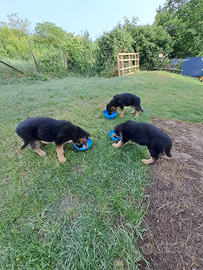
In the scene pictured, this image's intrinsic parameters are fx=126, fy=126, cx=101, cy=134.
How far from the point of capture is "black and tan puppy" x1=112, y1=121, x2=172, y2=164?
2668 millimetres

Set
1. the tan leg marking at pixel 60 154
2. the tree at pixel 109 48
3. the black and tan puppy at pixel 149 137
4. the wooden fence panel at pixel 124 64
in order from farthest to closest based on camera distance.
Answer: the tree at pixel 109 48, the wooden fence panel at pixel 124 64, the tan leg marking at pixel 60 154, the black and tan puppy at pixel 149 137

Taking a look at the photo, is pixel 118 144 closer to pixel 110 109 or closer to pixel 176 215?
pixel 176 215

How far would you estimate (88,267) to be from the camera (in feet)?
5.07

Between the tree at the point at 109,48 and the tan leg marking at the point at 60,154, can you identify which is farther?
the tree at the point at 109,48

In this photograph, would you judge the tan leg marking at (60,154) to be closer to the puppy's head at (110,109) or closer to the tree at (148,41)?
the puppy's head at (110,109)

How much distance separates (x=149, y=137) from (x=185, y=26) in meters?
36.2

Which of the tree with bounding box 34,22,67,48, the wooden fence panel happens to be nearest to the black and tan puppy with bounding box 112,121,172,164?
the wooden fence panel

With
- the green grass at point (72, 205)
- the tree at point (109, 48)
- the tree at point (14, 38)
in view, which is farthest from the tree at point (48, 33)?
the green grass at point (72, 205)

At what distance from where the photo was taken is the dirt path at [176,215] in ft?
5.56

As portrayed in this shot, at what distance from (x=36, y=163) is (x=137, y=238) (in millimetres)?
2605

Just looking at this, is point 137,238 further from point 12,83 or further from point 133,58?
point 133,58

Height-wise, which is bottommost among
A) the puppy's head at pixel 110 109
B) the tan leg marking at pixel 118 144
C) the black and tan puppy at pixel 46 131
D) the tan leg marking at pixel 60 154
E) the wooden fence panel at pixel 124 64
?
the tan leg marking at pixel 118 144

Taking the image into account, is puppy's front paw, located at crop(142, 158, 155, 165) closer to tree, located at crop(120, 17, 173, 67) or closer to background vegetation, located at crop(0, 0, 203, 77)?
background vegetation, located at crop(0, 0, 203, 77)

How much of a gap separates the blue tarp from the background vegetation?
3.29 m
